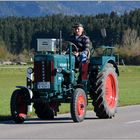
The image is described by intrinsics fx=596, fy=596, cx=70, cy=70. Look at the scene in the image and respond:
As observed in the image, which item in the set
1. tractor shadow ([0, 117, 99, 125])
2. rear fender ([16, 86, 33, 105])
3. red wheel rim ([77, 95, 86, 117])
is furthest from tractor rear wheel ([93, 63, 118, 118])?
rear fender ([16, 86, 33, 105])

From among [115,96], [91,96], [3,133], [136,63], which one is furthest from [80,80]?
[136,63]

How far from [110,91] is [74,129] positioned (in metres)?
3.54

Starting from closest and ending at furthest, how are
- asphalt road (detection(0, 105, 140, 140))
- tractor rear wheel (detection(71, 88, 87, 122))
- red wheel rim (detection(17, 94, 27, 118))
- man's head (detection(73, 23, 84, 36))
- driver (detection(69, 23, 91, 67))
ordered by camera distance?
asphalt road (detection(0, 105, 140, 140)) → tractor rear wheel (detection(71, 88, 87, 122)) → red wheel rim (detection(17, 94, 27, 118)) → driver (detection(69, 23, 91, 67)) → man's head (detection(73, 23, 84, 36))

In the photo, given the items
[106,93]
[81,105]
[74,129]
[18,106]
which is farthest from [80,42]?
[74,129]

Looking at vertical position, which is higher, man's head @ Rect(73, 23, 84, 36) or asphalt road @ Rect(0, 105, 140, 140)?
man's head @ Rect(73, 23, 84, 36)

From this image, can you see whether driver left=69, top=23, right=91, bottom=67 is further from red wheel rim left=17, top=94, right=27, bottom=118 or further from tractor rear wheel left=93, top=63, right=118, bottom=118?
red wheel rim left=17, top=94, right=27, bottom=118

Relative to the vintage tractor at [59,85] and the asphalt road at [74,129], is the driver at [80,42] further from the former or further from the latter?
→ the asphalt road at [74,129]

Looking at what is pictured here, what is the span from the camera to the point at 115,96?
17.0m

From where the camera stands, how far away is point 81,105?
15172 millimetres

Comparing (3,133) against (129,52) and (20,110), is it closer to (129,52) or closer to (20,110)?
(20,110)

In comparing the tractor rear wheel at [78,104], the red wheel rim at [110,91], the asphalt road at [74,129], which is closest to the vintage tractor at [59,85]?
the tractor rear wheel at [78,104]

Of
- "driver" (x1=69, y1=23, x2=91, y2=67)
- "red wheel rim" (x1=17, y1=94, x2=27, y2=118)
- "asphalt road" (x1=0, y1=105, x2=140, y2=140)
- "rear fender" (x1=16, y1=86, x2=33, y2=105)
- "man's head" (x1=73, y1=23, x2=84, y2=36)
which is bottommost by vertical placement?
"asphalt road" (x1=0, y1=105, x2=140, y2=140)

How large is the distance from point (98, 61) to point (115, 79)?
1112mm

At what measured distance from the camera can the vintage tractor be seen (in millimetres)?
15102
